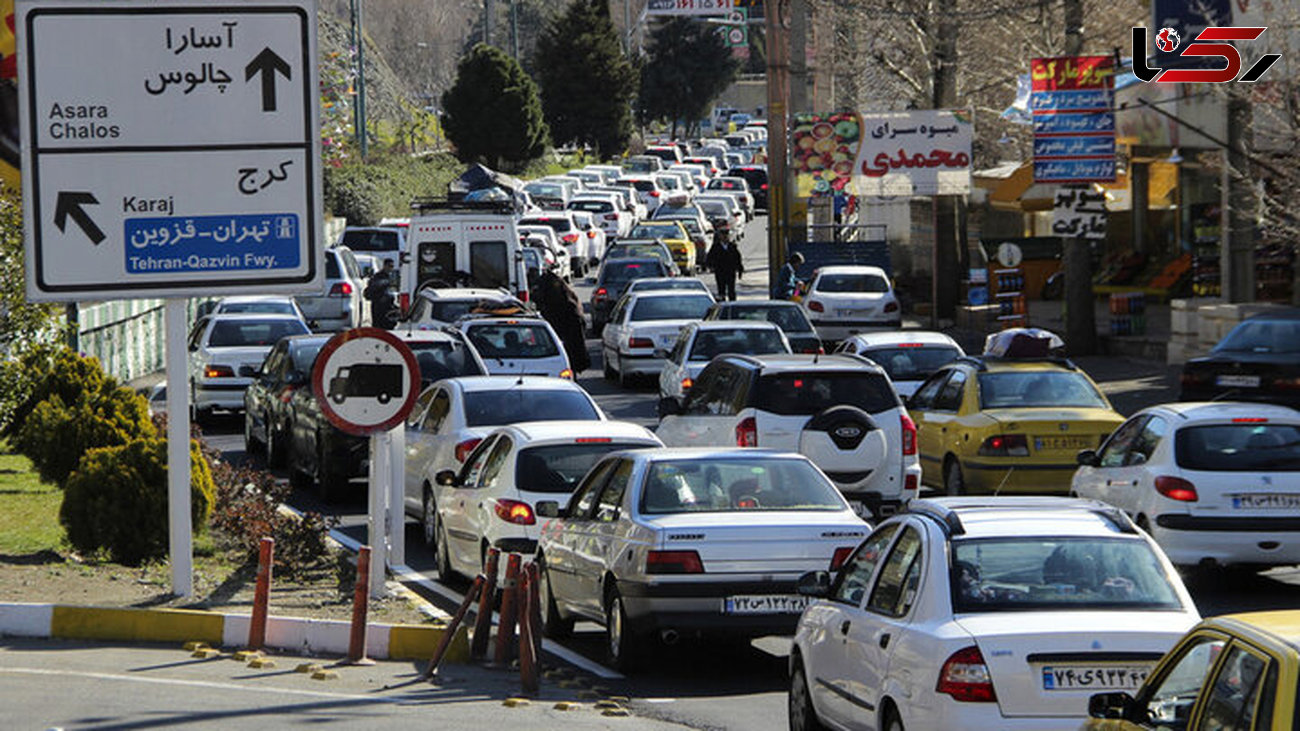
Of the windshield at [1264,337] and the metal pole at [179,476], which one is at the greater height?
the windshield at [1264,337]

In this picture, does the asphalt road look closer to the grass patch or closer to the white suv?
the grass patch

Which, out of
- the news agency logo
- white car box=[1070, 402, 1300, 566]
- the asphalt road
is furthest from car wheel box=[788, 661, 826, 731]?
the news agency logo

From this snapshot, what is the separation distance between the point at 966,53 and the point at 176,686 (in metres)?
43.4

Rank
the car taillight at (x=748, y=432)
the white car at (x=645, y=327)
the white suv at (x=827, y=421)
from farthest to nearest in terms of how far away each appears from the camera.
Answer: the white car at (x=645, y=327)
the car taillight at (x=748, y=432)
the white suv at (x=827, y=421)

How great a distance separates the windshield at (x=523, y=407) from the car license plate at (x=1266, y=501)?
20.0ft

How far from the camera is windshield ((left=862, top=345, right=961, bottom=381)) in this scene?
86.1 ft

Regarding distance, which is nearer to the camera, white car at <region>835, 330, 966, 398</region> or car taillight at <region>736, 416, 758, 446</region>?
car taillight at <region>736, 416, 758, 446</region>

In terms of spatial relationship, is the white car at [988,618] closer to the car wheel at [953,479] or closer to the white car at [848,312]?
the car wheel at [953,479]

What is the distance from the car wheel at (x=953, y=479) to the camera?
2056 centimetres

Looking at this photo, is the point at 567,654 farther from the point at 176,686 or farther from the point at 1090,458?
the point at 1090,458

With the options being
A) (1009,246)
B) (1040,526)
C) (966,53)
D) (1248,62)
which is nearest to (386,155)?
(966,53)

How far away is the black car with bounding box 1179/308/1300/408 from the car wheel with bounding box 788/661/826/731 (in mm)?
14914

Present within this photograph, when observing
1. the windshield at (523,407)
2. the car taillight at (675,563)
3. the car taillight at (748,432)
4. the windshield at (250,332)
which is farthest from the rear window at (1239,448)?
the windshield at (250,332)

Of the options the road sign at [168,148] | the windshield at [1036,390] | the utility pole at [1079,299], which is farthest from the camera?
the utility pole at [1079,299]
